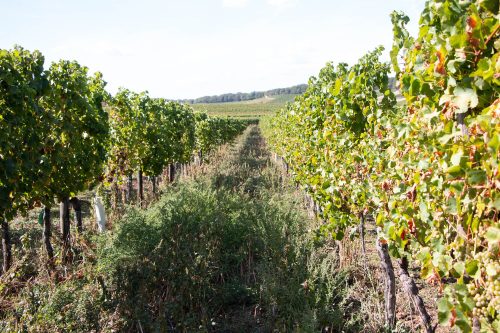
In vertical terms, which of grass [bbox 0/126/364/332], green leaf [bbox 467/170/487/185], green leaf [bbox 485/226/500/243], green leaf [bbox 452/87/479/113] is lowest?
grass [bbox 0/126/364/332]

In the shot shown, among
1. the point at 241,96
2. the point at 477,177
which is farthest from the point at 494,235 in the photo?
the point at 241,96

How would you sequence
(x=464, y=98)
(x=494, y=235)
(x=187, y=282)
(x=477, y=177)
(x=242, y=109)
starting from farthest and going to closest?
(x=242, y=109)
(x=187, y=282)
(x=464, y=98)
(x=477, y=177)
(x=494, y=235)

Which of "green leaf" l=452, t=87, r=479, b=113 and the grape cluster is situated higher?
"green leaf" l=452, t=87, r=479, b=113

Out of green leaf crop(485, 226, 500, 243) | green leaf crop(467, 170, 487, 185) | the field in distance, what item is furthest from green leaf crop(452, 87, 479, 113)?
the field in distance

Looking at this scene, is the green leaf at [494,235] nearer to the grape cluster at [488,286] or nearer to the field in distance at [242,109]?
the grape cluster at [488,286]

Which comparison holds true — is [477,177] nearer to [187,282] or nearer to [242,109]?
[187,282]

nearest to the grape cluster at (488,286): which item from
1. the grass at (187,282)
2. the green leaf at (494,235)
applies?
the green leaf at (494,235)

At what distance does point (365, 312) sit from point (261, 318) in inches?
51.6

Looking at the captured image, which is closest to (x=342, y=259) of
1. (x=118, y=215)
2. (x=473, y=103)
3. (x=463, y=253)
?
(x=463, y=253)

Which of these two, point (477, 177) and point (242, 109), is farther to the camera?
point (242, 109)

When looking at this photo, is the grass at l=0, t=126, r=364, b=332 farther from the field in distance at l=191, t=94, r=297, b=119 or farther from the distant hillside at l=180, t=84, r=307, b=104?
the distant hillside at l=180, t=84, r=307, b=104

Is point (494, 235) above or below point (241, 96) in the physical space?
below

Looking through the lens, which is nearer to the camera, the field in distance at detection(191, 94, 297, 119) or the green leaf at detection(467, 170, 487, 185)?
the green leaf at detection(467, 170, 487, 185)

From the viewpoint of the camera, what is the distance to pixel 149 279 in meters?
5.18
